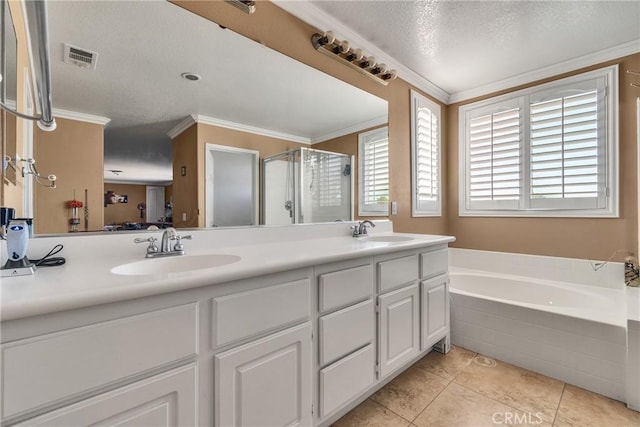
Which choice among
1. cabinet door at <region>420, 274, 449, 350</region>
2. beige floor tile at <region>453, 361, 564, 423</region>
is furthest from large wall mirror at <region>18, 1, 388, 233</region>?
beige floor tile at <region>453, 361, 564, 423</region>

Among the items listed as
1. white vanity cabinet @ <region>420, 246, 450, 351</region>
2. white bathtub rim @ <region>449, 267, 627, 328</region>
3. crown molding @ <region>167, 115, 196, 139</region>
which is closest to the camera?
crown molding @ <region>167, 115, 196, 139</region>

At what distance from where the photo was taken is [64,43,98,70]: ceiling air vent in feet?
3.59

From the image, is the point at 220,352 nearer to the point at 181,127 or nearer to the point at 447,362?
the point at 181,127

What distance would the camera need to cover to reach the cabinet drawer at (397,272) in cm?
153

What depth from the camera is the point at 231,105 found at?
154 cm

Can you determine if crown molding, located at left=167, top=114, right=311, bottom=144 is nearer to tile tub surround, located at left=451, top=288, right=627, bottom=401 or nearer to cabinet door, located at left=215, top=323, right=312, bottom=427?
cabinet door, located at left=215, top=323, right=312, bottom=427

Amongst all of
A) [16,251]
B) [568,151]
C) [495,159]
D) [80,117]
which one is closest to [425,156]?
[495,159]

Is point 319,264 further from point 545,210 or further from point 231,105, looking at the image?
point 545,210

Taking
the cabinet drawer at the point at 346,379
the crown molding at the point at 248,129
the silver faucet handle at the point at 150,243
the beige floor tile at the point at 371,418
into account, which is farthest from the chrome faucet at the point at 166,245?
the beige floor tile at the point at 371,418

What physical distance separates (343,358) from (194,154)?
3.98ft

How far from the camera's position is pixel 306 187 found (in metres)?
1.89

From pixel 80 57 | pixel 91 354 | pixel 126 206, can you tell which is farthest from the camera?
pixel 126 206

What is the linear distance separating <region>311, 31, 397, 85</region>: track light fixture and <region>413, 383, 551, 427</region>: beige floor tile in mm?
2234

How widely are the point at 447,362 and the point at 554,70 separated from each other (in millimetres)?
2572
